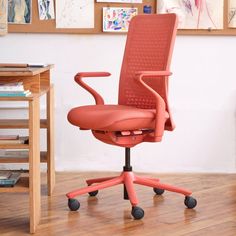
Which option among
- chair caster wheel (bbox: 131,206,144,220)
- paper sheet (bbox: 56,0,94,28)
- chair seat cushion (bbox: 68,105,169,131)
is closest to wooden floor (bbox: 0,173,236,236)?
chair caster wheel (bbox: 131,206,144,220)

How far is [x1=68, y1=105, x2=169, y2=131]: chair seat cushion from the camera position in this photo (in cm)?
310

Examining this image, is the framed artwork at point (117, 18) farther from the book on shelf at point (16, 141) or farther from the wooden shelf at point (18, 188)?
the wooden shelf at point (18, 188)

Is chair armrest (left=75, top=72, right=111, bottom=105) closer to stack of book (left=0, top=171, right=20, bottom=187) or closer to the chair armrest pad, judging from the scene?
the chair armrest pad

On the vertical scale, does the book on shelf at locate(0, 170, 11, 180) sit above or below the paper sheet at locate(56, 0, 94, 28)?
below

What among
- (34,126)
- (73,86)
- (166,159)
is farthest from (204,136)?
(34,126)

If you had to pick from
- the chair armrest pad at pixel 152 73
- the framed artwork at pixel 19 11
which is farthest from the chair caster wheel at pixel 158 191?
the framed artwork at pixel 19 11

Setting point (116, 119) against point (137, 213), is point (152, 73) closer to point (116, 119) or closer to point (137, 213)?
point (116, 119)

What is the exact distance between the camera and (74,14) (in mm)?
4094

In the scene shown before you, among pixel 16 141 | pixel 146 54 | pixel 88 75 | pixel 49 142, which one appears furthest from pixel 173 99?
pixel 16 141

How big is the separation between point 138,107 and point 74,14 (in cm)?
94

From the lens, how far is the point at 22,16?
408 centimetres

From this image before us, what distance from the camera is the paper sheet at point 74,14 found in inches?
161

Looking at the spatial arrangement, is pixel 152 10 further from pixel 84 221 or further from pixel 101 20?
pixel 84 221

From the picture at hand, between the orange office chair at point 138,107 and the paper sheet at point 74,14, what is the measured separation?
0.55 metres
